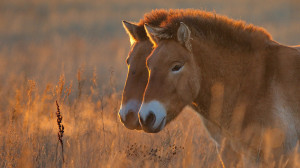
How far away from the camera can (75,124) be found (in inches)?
264

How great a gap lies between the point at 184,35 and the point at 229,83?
29.2 inches

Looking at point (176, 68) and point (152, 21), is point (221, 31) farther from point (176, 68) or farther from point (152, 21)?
point (152, 21)

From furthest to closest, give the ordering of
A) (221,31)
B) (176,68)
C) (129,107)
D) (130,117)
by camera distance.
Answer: (129,107) → (130,117) → (221,31) → (176,68)

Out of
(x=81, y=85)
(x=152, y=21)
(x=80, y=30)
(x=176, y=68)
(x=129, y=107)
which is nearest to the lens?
(x=176, y=68)

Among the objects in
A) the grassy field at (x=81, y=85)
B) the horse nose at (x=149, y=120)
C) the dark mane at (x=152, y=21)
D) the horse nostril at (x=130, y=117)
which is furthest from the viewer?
the dark mane at (x=152, y=21)

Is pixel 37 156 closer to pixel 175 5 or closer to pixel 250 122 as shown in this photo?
pixel 250 122

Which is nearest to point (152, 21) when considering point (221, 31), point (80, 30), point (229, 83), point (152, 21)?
point (152, 21)

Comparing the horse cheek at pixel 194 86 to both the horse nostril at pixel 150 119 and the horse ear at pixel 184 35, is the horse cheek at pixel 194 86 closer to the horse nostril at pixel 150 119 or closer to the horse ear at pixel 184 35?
the horse ear at pixel 184 35

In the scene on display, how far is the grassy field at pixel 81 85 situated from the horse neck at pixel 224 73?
28.2 inches

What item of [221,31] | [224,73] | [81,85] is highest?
[221,31]

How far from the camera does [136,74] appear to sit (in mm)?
5832

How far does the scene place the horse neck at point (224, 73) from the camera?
4961mm

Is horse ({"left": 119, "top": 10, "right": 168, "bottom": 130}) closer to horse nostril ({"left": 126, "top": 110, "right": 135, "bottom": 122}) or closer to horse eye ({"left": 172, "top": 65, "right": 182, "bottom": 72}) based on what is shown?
horse nostril ({"left": 126, "top": 110, "right": 135, "bottom": 122})

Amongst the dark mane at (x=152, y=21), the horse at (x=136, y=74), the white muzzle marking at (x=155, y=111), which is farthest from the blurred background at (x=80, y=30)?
the white muzzle marking at (x=155, y=111)
